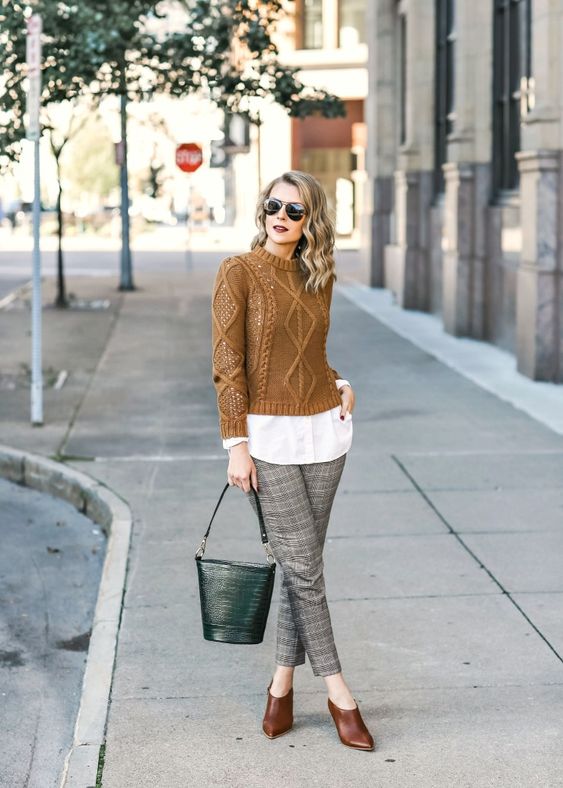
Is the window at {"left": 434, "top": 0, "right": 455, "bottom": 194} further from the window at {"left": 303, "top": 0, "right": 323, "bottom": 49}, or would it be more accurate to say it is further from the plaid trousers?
the window at {"left": 303, "top": 0, "right": 323, "bottom": 49}

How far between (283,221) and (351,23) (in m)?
43.2

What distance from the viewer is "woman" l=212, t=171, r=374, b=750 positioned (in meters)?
4.74

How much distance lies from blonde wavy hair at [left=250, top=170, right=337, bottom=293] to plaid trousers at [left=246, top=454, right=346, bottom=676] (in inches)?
24.9

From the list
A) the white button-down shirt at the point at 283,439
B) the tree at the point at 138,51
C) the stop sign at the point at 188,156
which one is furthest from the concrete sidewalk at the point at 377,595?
the stop sign at the point at 188,156

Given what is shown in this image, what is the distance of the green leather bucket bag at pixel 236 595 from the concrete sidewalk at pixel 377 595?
16.3 inches

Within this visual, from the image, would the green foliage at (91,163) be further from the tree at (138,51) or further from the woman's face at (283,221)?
the woman's face at (283,221)

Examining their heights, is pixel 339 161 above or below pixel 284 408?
above

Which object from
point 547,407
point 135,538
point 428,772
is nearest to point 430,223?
point 547,407

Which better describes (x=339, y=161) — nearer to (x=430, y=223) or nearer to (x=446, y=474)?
(x=430, y=223)

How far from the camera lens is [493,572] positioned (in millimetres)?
7094

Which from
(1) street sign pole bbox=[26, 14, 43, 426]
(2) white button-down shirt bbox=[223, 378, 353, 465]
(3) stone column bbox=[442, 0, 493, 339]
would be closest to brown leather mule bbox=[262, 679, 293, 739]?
(2) white button-down shirt bbox=[223, 378, 353, 465]

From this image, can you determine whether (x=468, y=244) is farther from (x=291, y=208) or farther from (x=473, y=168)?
(x=291, y=208)

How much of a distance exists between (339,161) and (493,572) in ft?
138

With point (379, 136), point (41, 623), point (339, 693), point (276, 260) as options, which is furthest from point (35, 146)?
point (379, 136)
